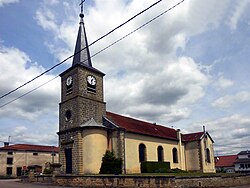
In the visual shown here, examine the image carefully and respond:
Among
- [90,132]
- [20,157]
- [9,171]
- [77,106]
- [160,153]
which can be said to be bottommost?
[9,171]

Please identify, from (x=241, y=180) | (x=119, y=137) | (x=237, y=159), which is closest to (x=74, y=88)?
(x=119, y=137)

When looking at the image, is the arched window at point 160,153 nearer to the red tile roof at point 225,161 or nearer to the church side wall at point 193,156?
the church side wall at point 193,156

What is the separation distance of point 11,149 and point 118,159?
124 ft

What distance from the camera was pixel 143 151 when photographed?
111 feet

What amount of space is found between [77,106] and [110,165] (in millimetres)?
7440

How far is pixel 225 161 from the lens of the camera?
75562 mm

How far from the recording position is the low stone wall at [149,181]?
19.6 metres

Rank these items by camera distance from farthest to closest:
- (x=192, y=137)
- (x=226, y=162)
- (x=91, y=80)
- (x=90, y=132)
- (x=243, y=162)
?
(x=226, y=162) < (x=243, y=162) < (x=192, y=137) < (x=91, y=80) < (x=90, y=132)

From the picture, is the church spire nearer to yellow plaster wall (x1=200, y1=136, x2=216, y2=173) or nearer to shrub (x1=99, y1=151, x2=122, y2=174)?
shrub (x1=99, y1=151, x2=122, y2=174)

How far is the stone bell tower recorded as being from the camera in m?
29.8

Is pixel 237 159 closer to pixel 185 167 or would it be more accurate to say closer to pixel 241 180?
pixel 185 167

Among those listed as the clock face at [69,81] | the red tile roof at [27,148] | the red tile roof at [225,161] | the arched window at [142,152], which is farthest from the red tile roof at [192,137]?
the red tile roof at [225,161]

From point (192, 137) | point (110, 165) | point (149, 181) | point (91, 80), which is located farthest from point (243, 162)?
point (149, 181)

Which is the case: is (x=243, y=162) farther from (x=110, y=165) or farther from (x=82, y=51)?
(x=82, y=51)
